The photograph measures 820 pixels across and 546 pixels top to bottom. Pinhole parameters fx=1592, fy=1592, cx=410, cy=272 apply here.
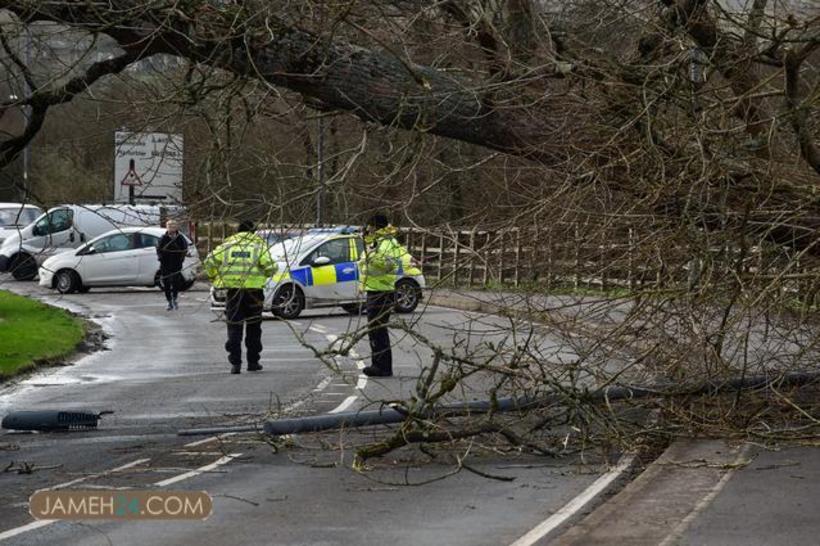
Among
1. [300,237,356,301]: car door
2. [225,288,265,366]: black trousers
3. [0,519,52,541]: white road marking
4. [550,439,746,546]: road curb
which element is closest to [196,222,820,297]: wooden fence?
[550,439,746,546]: road curb

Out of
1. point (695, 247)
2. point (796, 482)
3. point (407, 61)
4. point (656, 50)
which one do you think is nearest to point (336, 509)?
point (796, 482)

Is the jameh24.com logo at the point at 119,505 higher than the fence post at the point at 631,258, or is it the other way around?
the fence post at the point at 631,258

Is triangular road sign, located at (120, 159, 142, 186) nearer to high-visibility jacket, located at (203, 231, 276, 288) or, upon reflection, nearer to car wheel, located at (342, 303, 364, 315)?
high-visibility jacket, located at (203, 231, 276, 288)

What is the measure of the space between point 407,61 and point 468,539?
198 inches

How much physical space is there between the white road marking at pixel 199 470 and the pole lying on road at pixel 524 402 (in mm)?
625

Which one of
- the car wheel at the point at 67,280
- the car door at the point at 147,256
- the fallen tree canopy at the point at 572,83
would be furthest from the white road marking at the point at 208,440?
the car wheel at the point at 67,280

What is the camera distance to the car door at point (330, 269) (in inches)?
1055

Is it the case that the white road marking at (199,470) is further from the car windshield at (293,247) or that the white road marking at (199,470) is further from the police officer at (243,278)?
the car windshield at (293,247)

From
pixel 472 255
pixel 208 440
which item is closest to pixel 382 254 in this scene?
pixel 472 255

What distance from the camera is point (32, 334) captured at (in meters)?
24.5

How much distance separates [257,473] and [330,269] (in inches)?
675

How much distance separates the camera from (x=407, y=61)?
1200cm

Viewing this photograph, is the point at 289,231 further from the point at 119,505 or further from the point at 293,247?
the point at 119,505

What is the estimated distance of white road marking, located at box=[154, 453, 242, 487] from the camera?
9877 millimetres
